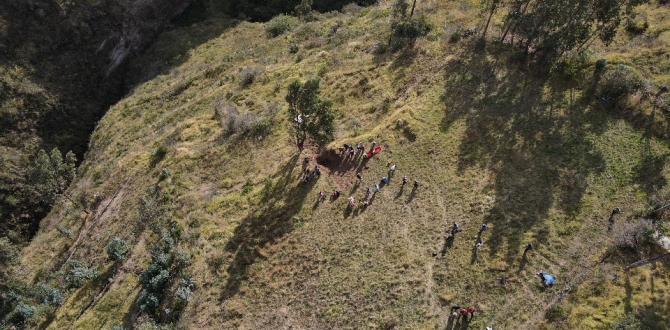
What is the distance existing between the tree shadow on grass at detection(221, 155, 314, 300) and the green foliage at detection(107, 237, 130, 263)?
34.9 feet

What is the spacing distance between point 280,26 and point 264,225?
44.3m

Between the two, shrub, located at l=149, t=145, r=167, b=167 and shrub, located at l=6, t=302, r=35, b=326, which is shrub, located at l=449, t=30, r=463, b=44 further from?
shrub, located at l=6, t=302, r=35, b=326

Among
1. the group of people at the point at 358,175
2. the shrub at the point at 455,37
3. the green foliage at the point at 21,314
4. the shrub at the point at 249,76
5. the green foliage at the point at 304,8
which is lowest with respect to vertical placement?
the green foliage at the point at 21,314

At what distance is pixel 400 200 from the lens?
40062 millimetres

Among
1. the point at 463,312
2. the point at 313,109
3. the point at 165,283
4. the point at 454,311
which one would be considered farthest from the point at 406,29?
the point at 165,283

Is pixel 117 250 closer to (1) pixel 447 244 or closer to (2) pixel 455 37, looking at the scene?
(1) pixel 447 244

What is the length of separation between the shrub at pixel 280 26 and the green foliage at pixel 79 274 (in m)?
45.5

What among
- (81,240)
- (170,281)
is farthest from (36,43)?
(170,281)

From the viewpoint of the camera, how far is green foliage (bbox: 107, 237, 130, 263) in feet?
142

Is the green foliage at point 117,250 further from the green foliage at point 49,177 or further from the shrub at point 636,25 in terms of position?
the shrub at point 636,25

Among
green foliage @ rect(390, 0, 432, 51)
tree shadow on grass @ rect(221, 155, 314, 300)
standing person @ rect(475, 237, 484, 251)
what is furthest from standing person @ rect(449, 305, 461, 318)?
green foliage @ rect(390, 0, 432, 51)

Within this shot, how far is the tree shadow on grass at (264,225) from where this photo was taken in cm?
3906

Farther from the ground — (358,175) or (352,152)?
(352,152)

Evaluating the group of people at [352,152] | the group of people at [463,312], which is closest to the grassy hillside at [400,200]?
the group of people at [463,312]
